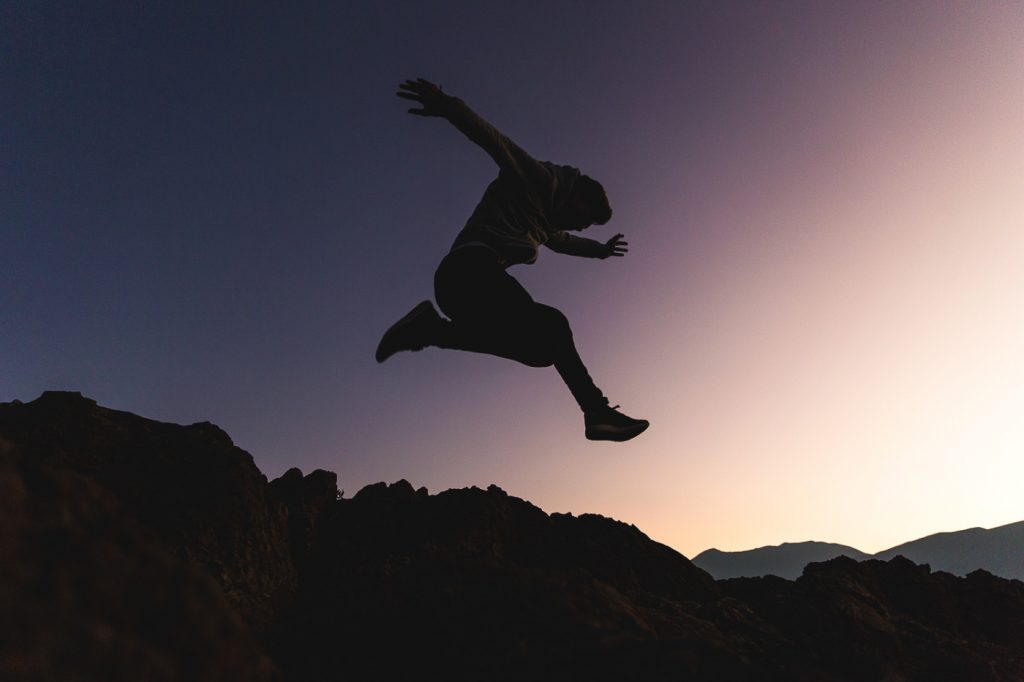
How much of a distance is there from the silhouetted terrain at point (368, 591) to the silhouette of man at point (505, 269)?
1.43 m

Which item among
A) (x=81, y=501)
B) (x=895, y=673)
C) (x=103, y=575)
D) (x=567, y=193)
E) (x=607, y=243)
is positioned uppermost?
(x=607, y=243)

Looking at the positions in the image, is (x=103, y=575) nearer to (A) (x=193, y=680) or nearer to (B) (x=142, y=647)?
(B) (x=142, y=647)

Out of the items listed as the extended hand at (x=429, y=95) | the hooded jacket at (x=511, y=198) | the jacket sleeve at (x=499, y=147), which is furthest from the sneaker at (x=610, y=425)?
the extended hand at (x=429, y=95)

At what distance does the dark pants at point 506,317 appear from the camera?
12.6ft

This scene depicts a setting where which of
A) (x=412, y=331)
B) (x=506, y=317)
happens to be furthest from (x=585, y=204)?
(x=412, y=331)

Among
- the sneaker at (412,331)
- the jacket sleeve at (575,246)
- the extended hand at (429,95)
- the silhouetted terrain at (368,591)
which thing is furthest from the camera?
the jacket sleeve at (575,246)

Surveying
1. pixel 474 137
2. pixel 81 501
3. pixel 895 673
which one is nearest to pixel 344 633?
pixel 81 501

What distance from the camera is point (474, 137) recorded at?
12.8ft

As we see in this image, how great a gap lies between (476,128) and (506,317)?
1.37m

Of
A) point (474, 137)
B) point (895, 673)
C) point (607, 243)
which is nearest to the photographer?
point (474, 137)

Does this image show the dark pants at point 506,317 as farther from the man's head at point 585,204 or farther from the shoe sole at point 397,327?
the man's head at point 585,204

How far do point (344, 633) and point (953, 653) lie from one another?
625 centimetres

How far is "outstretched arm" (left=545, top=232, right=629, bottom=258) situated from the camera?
4.96 metres

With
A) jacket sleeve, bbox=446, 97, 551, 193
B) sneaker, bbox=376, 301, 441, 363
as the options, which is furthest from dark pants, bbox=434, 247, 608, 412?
jacket sleeve, bbox=446, 97, 551, 193
